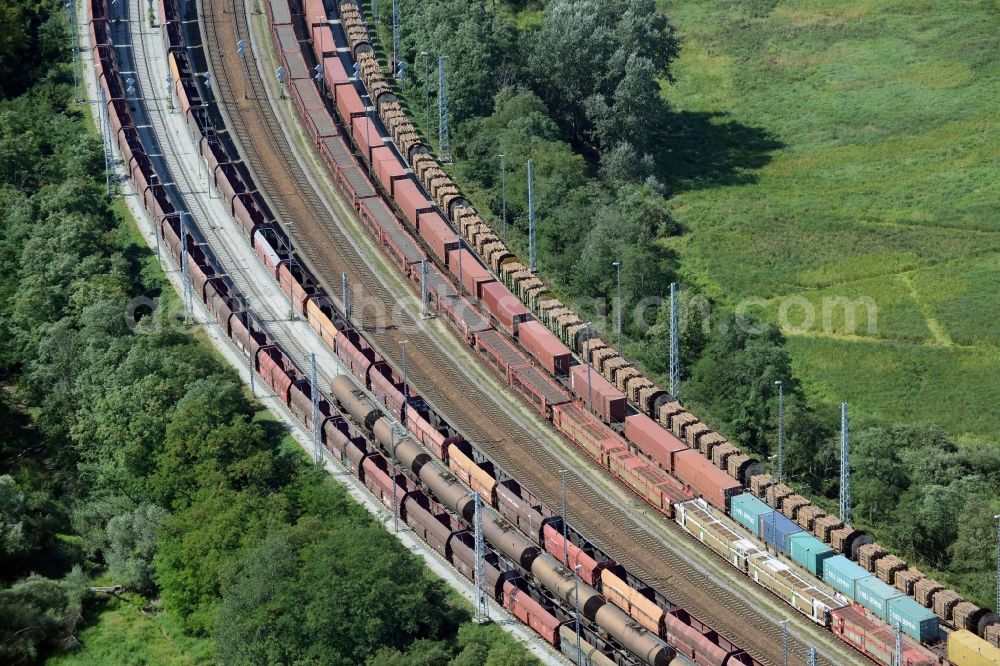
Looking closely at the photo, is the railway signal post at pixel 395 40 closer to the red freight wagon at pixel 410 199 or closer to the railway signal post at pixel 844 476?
the red freight wagon at pixel 410 199

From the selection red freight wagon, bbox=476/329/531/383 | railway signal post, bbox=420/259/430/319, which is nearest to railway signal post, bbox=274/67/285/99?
railway signal post, bbox=420/259/430/319

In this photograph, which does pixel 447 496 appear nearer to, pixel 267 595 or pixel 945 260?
pixel 267 595

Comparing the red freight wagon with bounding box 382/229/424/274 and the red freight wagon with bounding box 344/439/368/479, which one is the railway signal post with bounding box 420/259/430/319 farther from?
the red freight wagon with bounding box 344/439/368/479

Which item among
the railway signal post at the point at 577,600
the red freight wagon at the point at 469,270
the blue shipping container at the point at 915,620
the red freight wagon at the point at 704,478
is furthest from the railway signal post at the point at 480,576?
the red freight wagon at the point at 469,270

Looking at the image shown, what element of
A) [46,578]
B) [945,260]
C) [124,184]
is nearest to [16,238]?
[124,184]

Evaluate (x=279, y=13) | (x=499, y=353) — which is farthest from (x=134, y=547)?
(x=279, y=13)

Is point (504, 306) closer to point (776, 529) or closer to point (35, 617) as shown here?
point (776, 529)
